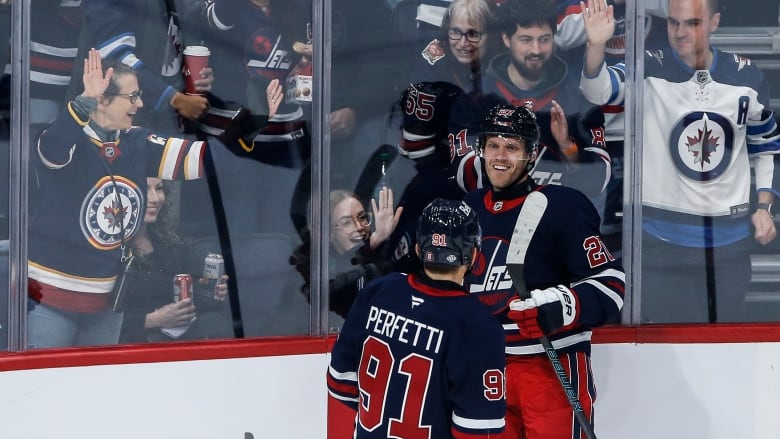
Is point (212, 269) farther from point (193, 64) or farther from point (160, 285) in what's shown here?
point (193, 64)

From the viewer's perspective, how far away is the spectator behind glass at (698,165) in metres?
3.66

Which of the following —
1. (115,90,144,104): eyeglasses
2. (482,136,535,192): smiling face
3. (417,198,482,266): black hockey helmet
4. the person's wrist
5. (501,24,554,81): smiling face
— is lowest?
(417,198,482,266): black hockey helmet

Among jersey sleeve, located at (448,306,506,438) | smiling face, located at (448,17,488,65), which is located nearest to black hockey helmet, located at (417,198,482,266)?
jersey sleeve, located at (448,306,506,438)

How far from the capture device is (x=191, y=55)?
11.1 ft

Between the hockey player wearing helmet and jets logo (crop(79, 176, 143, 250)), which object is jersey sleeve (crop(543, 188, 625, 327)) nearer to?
the hockey player wearing helmet

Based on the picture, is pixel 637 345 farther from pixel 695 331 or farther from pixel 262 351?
pixel 262 351

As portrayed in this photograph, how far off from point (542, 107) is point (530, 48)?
183 millimetres

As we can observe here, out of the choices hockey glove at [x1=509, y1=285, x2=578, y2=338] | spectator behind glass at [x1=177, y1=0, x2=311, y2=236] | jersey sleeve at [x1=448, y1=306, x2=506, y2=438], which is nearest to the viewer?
jersey sleeve at [x1=448, y1=306, x2=506, y2=438]

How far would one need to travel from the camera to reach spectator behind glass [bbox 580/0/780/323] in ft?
12.0

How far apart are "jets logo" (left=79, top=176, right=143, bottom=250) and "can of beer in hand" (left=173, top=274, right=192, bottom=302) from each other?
0.19 meters

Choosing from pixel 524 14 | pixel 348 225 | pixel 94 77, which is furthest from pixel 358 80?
pixel 94 77

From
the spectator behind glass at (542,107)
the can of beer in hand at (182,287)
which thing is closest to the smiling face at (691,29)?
the spectator behind glass at (542,107)

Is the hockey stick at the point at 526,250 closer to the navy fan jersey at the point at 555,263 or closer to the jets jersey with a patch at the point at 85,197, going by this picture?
the navy fan jersey at the point at 555,263

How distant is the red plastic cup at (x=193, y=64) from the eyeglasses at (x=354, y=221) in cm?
58
